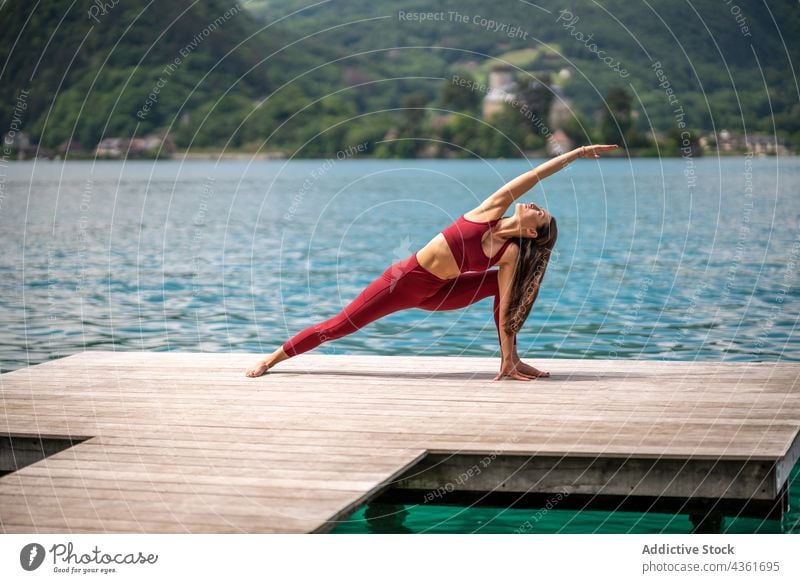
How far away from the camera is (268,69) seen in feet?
401

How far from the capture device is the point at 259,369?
10.9 meters

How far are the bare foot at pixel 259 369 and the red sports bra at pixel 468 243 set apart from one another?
2.19 m

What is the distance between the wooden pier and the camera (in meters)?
6.91

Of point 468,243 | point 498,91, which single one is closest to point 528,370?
point 468,243

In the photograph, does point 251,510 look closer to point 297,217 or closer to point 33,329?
point 33,329

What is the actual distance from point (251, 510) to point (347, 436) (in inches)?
70.6

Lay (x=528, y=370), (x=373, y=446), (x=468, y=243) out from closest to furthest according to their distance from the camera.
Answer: (x=373, y=446) → (x=468, y=243) → (x=528, y=370)

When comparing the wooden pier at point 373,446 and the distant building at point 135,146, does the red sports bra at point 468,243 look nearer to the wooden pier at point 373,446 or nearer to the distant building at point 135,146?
the wooden pier at point 373,446

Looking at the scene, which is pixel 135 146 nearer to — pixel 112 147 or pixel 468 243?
pixel 112 147

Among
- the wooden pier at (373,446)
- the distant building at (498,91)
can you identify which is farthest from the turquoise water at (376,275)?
the distant building at (498,91)

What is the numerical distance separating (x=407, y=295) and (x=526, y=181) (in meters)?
1.53

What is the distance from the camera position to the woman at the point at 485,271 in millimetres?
9883

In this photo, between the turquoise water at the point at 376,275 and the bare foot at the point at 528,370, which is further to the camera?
the turquoise water at the point at 376,275

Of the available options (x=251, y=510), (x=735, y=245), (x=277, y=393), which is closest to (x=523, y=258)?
(x=277, y=393)
